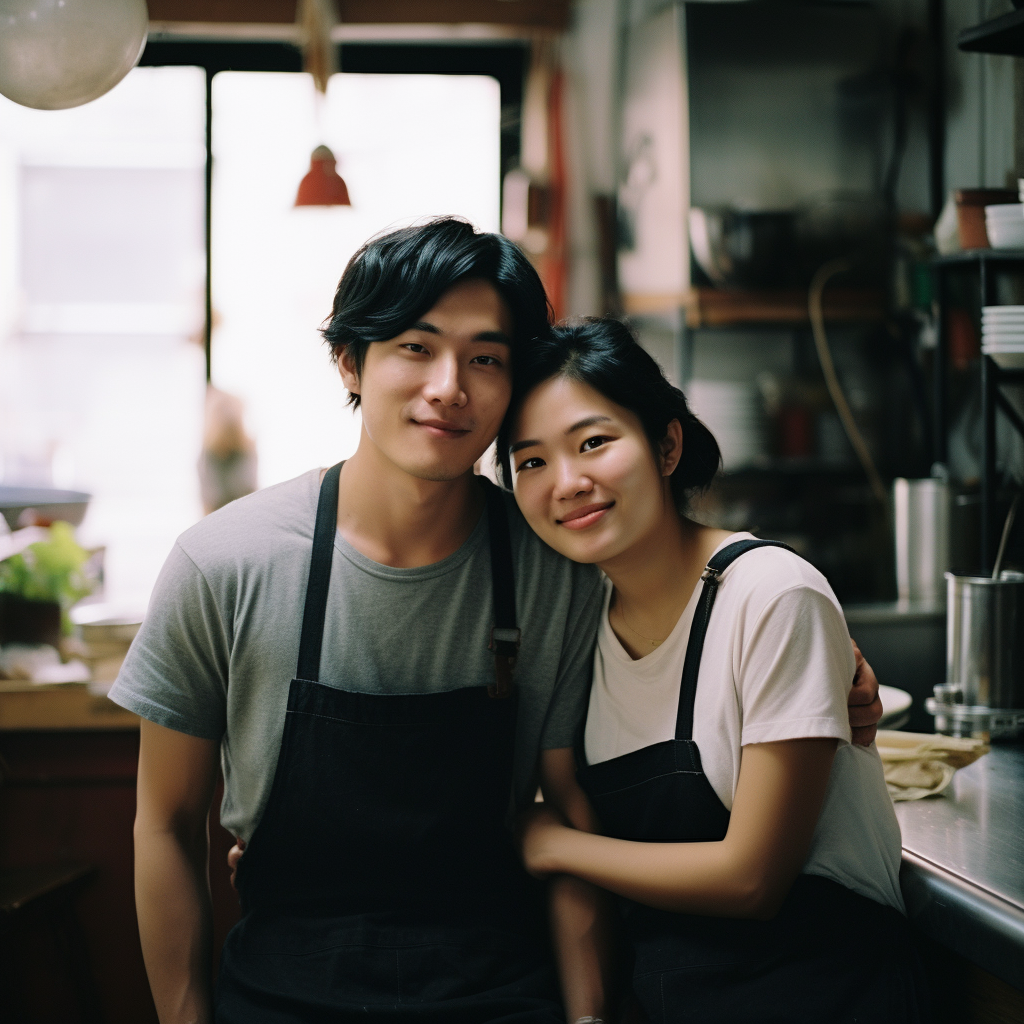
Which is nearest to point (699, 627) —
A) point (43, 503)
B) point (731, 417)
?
point (731, 417)

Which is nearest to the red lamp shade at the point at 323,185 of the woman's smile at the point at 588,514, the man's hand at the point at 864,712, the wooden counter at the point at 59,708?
the wooden counter at the point at 59,708

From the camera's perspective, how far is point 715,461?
1685 millimetres

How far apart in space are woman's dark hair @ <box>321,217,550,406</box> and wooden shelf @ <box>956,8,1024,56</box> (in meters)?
1.10

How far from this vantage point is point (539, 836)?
154cm

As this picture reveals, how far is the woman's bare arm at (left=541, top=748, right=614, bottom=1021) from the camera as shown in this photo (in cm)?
149

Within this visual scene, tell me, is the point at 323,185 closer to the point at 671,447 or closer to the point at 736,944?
the point at 671,447

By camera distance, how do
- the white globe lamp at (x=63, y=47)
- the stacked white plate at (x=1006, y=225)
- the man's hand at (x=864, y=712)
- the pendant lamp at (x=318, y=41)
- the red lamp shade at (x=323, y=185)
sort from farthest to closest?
the pendant lamp at (x=318, y=41), the red lamp shade at (x=323, y=185), the stacked white plate at (x=1006, y=225), the white globe lamp at (x=63, y=47), the man's hand at (x=864, y=712)

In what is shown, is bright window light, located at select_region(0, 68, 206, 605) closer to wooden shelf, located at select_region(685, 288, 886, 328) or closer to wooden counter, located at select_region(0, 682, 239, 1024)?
wooden shelf, located at select_region(685, 288, 886, 328)

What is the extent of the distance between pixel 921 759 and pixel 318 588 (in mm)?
977

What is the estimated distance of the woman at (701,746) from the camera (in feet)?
4.30

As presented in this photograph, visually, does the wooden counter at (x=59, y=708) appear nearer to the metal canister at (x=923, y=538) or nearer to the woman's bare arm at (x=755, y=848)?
the woman's bare arm at (x=755, y=848)

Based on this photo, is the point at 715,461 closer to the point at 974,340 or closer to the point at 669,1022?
the point at 669,1022

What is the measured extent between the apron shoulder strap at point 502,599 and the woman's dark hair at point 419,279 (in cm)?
27

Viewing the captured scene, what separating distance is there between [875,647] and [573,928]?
1.20 m
